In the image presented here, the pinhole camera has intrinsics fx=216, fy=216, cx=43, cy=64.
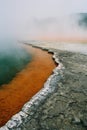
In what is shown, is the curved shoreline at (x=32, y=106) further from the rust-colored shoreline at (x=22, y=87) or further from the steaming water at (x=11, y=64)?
the steaming water at (x=11, y=64)

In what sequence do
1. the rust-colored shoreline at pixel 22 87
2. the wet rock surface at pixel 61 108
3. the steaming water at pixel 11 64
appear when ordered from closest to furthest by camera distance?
the wet rock surface at pixel 61 108 → the rust-colored shoreline at pixel 22 87 → the steaming water at pixel 11 64

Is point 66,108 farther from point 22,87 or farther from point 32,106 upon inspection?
point 22,87

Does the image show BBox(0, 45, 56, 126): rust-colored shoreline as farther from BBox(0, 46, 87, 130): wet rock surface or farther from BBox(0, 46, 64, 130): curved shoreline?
BBox(0, 46, 87, 130): wet rock surface

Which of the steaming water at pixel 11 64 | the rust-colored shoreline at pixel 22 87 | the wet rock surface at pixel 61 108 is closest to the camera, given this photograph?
the wet rock surface at pixel 61 108

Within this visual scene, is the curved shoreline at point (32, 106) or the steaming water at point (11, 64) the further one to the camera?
the steaming water at point (11, 64)

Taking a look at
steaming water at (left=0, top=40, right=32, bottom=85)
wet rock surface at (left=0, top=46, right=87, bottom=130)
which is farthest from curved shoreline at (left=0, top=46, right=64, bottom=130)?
steaming water at (left=0, top=40, right=32, bottom=85)

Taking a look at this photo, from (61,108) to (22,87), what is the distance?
1751mm

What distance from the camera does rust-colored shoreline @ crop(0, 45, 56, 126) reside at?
191 inches

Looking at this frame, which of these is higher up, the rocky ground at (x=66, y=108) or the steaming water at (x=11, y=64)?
the steaming water at (x=11, y=64)

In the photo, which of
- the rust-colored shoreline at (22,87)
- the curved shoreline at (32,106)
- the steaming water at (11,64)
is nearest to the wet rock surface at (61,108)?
the curved shoreline at (32,106)

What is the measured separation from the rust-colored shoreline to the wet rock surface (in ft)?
1.15

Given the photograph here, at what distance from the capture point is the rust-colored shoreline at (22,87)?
4.86 m

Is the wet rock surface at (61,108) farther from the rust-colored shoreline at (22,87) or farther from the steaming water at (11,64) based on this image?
the steaming water at (11,64)

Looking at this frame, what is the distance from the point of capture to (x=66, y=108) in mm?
4691
